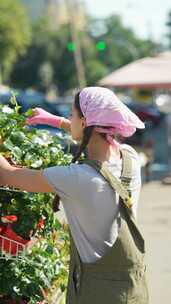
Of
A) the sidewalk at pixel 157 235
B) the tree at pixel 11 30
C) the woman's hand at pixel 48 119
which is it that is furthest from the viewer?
the tree at pixel 11 30

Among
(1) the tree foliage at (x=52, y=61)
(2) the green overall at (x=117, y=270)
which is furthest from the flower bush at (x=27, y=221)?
(1) the tree foliage at (x=52, y=61)

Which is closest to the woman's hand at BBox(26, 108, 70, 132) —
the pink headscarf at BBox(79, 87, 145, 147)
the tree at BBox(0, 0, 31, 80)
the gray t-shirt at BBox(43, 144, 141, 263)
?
the pink headscarf at BBox(79, 87, 145, 147)

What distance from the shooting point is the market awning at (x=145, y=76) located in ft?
45.6

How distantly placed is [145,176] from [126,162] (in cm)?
1173

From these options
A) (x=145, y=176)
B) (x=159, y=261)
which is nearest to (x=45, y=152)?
(x=159, y=261)

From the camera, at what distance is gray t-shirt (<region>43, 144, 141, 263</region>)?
250cm

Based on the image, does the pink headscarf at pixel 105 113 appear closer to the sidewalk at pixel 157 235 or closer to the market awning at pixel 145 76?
the sidewalk at pixel 157 235

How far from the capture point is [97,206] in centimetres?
253

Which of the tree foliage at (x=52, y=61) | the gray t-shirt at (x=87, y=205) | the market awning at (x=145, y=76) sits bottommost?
the tree foliage at (x=52, y=61)

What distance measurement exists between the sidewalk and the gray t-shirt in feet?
9.91

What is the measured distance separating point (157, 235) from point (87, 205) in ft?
18.9

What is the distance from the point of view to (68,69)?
77750mm

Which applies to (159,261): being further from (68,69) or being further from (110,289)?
(68,69)

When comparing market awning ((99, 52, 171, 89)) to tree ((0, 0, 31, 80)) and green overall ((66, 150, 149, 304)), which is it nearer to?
green overall ((66, 150, 149, 304))
